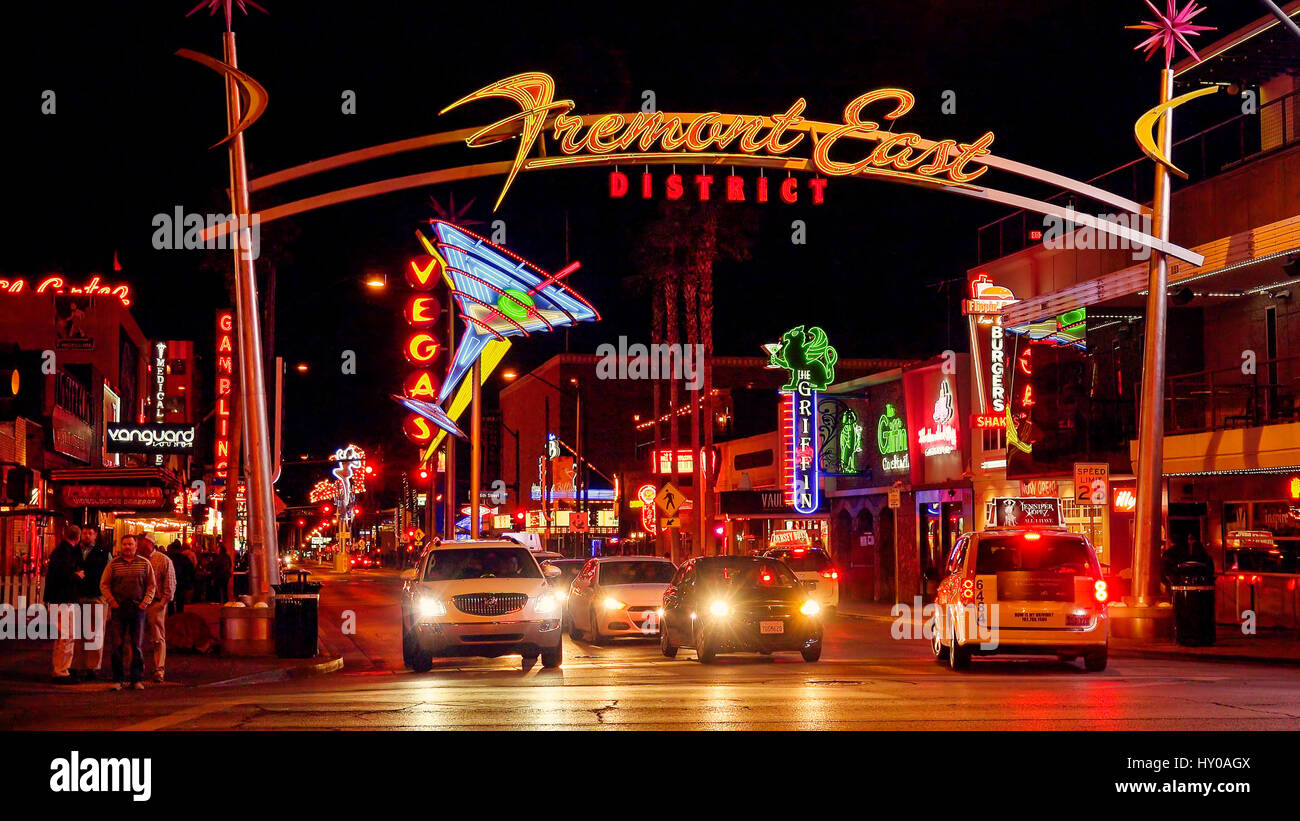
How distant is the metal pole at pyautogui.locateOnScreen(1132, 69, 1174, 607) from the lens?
80.3 feet

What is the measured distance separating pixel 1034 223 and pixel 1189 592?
602 inches

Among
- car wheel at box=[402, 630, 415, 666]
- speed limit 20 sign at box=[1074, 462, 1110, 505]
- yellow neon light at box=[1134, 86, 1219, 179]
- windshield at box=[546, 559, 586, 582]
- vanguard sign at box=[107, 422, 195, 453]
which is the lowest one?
car wheel at box=[402, 630, 415, 666]

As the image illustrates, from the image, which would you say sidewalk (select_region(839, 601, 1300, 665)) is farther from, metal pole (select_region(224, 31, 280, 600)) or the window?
the window

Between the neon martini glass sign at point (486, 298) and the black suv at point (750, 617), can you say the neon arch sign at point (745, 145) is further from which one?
the neon martini glass sign at point (486, 298)

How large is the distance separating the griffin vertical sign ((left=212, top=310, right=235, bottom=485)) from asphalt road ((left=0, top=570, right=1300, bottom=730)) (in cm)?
2308

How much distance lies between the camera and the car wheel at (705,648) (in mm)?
21031

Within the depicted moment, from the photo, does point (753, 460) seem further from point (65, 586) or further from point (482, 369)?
point (65, 586)

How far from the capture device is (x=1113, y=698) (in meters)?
14.9

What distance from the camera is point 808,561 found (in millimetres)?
33688

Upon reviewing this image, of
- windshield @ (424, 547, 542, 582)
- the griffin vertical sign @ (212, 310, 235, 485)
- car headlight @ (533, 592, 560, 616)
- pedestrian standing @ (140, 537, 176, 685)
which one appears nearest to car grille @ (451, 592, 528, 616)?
car headlight @ (533, 592, 560, 616)

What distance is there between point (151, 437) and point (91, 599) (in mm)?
22454

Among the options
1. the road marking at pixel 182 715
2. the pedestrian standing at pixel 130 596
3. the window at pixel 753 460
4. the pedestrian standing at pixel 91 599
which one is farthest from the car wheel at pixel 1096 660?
the window at pixel 753 460

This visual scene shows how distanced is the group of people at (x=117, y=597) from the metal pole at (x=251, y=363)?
3068 millimetres

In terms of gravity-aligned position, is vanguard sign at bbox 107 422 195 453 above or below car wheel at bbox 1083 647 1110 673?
above
